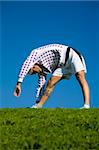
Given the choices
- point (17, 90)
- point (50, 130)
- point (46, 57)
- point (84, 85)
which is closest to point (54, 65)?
point (46, 57)

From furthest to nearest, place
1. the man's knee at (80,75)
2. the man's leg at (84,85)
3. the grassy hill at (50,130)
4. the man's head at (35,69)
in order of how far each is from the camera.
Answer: the man's head at (35,69)
the man's knee at (80,75)
the man's leg at (84,85)
the grassy hill at (50,130)

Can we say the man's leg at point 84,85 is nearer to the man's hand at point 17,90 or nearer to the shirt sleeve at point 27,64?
the shirt sleeve at point 27,64

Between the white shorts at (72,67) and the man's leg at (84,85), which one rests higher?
the white shorts at (72,67)

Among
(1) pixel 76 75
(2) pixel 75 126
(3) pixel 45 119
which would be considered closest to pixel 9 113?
(3) pixel 45 119

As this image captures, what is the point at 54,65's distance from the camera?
45.4 feet

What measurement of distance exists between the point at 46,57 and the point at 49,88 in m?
0.90

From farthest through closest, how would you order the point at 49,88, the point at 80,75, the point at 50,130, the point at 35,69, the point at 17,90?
the point at 49,88 < the point at 35,69 < the point at 80,75 < the point at 17,90 < the point at 50,130

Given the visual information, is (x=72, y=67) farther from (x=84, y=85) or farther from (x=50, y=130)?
(x=50, y=130)

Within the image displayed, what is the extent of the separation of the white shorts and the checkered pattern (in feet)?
0.65

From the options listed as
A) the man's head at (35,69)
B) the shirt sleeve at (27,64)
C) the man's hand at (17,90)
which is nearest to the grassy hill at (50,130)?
the man's hand at (17,90)

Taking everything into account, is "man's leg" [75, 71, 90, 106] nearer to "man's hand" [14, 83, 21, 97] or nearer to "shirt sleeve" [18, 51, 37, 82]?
"shirt sleeve" [18, 51, 37, 82]

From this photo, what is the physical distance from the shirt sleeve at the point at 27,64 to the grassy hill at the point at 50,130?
222 cm

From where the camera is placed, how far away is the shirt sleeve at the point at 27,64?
13500mm

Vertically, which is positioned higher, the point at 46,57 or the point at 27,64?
the point at 46,57
